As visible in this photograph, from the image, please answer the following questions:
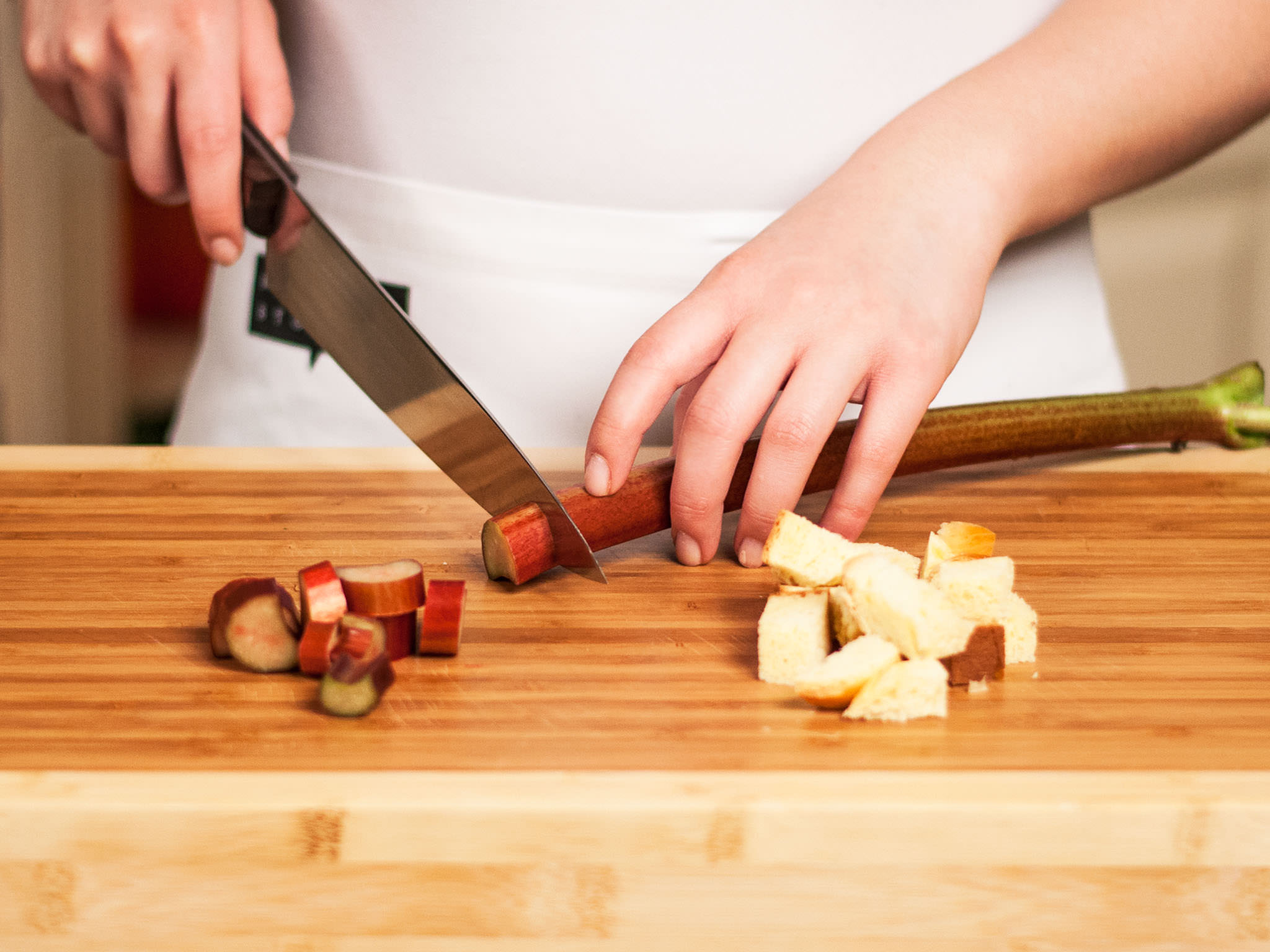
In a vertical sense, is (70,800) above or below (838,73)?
A: below

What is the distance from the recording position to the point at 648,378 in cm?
102

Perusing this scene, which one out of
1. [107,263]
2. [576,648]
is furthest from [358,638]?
[107,263]

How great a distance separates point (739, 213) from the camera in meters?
1.54

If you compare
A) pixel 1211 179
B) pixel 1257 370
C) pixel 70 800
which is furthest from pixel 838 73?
pixel 1211 179

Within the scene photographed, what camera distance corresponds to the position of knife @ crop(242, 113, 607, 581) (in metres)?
1.03

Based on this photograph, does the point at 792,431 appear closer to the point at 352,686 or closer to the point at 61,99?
the point at 352,686

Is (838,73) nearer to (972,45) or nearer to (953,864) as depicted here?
(972,45)

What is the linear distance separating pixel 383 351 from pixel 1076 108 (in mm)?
800

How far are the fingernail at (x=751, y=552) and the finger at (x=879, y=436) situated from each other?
0.08m

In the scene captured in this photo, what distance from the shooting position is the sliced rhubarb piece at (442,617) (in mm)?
865

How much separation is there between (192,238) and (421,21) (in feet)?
10.1

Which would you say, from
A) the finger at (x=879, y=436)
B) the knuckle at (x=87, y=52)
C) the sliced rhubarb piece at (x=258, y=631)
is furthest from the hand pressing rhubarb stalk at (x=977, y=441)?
the knuckle at (x=87, y=52)

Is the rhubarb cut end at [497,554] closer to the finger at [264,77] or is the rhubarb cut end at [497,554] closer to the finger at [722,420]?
the finger at [722,420]

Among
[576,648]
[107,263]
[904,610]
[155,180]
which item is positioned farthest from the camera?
[107,263]
